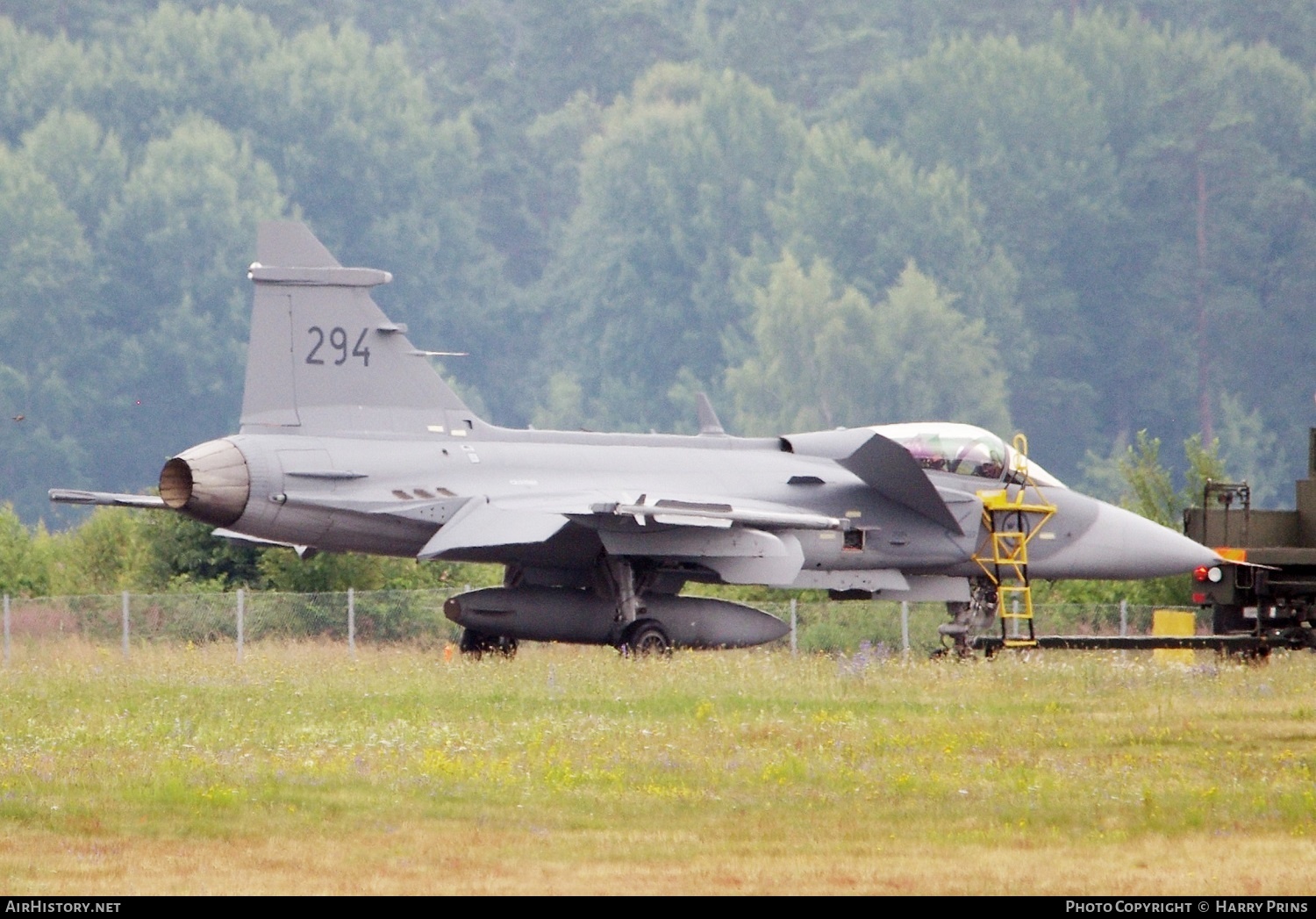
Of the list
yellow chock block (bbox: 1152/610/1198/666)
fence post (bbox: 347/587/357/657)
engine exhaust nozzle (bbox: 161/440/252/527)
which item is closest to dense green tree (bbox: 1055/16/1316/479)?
yellow chock block (bbox: 1152/610/1198/666)

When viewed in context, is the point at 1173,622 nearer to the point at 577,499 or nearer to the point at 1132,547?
the point at 1132,547

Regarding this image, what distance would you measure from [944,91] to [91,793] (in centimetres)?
6814

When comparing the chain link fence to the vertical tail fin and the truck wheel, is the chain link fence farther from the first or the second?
the vertical tail fin

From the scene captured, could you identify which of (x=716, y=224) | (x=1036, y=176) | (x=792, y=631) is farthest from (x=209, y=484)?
(x=716, y=224)

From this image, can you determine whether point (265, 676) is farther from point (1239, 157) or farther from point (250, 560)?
point (1239, 157)

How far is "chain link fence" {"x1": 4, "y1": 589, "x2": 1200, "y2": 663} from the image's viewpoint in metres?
24.1

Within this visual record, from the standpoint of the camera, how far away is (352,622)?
23.0m

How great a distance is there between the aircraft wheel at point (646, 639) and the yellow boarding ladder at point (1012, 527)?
11.7ft

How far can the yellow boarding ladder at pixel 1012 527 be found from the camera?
21.5 m

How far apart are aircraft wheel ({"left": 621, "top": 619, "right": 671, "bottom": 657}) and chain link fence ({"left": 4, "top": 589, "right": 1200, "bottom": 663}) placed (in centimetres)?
310

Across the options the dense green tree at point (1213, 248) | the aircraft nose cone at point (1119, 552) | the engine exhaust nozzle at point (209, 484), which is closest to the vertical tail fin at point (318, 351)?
the engine exhaust nozzle at point (209, 484)

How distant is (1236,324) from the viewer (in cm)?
6725

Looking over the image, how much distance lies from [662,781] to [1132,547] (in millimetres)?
11415
